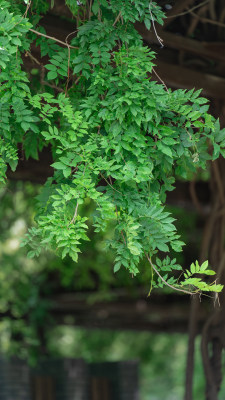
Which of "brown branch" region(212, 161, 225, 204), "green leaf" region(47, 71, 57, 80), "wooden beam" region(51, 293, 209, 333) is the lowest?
"wooden beam" region(51, 293, 209, 333)

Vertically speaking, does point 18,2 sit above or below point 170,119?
above

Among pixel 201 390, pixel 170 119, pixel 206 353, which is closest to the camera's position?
pixel 170 119

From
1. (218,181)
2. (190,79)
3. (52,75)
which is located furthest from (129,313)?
(52,75)

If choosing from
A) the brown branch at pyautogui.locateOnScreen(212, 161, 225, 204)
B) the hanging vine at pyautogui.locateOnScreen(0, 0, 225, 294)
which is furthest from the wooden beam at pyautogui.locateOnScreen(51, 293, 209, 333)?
the hanging vine at pyautogui.locateOnScreen(0, 0, 225, 294)

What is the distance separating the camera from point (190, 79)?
2607 millimetres

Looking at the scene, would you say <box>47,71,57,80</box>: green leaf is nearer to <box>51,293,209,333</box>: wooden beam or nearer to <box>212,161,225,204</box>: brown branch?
<box>212,161,225,204</box>: brown branch

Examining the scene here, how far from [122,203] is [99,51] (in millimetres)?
399

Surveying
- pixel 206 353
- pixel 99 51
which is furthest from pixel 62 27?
pixel 206 353

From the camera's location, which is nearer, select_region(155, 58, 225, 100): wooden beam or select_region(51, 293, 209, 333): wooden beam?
select_region(155, 58, 225, 100): wooden beam

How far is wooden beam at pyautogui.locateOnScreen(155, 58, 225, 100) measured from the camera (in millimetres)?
2535

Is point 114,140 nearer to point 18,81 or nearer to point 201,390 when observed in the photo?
point 18,81

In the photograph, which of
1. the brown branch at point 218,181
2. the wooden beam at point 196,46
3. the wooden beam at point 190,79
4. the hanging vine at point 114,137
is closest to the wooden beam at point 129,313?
the brown branch at point 218,181

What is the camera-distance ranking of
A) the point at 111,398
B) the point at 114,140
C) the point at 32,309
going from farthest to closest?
the point at 32,309, the point at 111,398, the point at 114,140

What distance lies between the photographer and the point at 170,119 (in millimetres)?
1664
